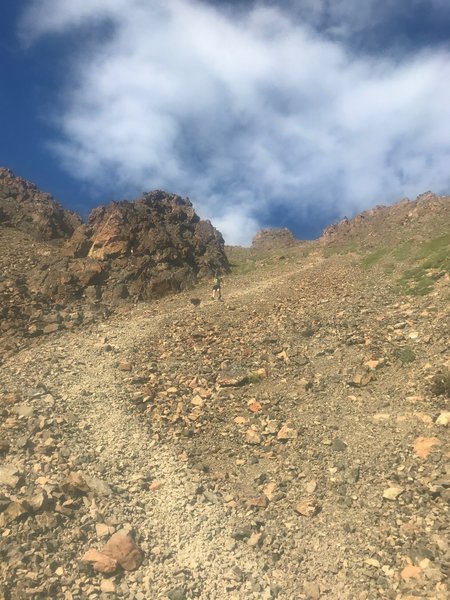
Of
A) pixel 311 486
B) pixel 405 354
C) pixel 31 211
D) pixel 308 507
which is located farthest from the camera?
pixel 31 211

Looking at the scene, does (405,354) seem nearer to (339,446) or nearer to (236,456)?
(339,446)

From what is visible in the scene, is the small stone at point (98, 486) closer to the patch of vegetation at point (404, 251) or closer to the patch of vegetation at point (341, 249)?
the patch of vegetation at point (404, 251)

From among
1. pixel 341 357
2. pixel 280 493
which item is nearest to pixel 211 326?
pixel 341 357

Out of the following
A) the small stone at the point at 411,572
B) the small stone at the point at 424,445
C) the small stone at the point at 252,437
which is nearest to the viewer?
the small stone at the point at 411,572

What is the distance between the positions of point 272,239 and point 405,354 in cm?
6479

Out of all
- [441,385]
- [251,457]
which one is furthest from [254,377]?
[441,385]

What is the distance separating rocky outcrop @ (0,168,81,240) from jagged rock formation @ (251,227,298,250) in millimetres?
31372

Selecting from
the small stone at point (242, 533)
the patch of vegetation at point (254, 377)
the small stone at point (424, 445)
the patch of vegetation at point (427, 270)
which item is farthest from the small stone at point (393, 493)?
the patch of vegetation at point (427, 270)

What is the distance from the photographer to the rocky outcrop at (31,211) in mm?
49938

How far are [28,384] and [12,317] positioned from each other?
10261 millimetres

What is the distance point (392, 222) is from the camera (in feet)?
188

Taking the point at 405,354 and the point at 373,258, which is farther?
the point at 373,258

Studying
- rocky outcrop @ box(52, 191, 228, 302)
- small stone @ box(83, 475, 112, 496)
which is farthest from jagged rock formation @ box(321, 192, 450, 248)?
small stone @ box(83, 475, 112, 496)

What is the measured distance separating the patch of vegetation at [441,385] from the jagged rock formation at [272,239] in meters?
57.8
